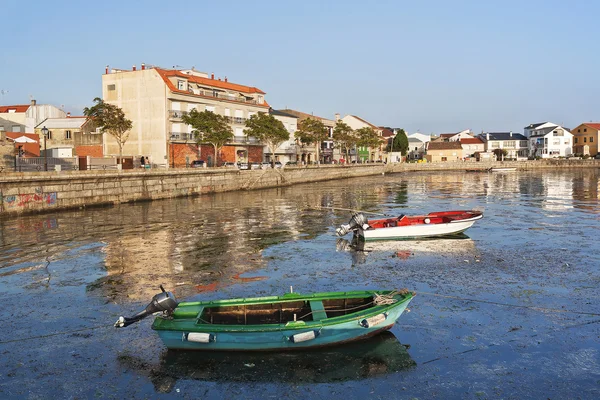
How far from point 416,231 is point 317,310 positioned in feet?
52.8

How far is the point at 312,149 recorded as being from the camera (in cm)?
11606

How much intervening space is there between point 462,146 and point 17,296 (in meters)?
162

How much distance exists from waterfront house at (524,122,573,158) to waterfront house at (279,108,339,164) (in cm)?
7187

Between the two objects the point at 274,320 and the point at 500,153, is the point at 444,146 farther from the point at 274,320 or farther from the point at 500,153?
the point at 274,320

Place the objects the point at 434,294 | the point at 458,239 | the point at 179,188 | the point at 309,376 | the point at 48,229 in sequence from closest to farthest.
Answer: the point at 309,376, the point at 434,294, the point at 458,239, the point at 48,229, the point at 179,188

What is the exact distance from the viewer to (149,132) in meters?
72.1

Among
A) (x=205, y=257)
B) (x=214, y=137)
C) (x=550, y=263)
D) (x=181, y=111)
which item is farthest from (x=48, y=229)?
(x=181, y=111)

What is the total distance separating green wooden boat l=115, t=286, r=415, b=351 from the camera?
1189 cm

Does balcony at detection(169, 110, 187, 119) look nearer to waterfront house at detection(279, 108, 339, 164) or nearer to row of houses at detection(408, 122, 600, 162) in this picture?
waterfront house at detection(279, 108, 339, 164)

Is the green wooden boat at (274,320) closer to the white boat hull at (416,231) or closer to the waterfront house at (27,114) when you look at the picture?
the white boat hull at (416,231)

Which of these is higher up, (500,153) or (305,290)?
(500,153)

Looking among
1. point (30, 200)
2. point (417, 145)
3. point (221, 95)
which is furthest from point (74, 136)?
point (417, 145)

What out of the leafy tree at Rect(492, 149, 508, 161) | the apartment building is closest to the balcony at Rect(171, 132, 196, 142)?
the apartment building

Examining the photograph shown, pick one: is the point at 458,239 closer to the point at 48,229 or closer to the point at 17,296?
the point at 17,296
